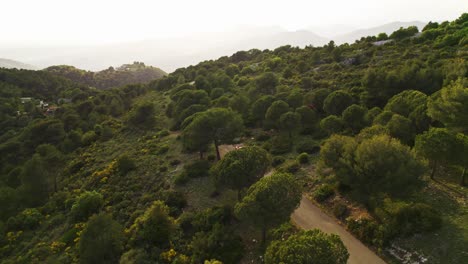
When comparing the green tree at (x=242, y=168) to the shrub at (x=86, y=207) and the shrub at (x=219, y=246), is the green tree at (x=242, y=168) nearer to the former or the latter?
the shrub at (x=219, y=246)

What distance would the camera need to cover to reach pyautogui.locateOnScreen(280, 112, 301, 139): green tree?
45875 mm

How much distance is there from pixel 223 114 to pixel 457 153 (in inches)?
1084

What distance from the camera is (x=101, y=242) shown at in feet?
88.5

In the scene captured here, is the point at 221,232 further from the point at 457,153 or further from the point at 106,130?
the point at 106,130

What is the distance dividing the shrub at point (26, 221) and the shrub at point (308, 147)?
129ft

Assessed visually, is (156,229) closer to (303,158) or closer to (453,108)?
(303,158)

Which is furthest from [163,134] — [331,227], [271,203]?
[331,227]

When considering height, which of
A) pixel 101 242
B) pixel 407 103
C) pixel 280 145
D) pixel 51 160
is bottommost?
pixel 51 160

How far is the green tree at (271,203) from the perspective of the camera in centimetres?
2348

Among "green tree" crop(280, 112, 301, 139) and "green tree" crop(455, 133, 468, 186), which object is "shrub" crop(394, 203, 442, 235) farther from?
"green tree" crop(280, 112, 301, 139)

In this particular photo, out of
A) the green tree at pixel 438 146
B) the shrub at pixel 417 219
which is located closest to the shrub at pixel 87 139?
the shrub at pixel 417 219

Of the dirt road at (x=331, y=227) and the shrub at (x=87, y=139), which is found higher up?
the dirt road at (x=331, y=227)

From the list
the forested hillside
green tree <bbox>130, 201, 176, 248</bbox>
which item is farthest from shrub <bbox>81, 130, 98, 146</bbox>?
green tree <bbox>130, 201, 176, 248</bbox>

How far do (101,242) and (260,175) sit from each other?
1692 centimetres
